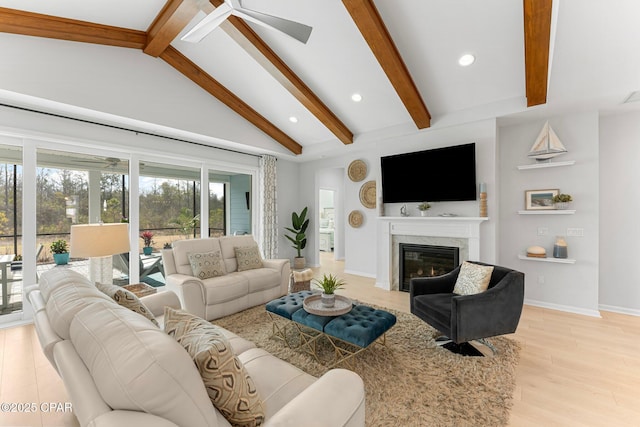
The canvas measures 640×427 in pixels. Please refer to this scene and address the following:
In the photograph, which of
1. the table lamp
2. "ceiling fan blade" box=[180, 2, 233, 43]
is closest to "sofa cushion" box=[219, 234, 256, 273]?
the table lamp

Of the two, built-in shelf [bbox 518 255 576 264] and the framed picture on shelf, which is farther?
the framed picture on shelf

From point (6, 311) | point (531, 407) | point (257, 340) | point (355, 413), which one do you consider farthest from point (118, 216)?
point (531, 407)

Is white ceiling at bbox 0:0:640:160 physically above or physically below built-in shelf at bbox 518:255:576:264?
above

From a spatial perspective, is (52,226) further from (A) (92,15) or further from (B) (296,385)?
(B) (296,385)

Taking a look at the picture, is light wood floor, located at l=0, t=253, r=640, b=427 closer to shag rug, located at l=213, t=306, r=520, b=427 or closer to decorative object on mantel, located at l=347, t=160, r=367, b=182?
shag rug, located at l=213, t=306, r=520, b=427

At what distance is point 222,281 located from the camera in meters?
3.50

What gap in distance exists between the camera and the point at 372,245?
555 cm

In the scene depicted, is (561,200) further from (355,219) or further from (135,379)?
(135,379)

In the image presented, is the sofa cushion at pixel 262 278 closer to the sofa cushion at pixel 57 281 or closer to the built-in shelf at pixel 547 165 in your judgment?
the sofa cushion at pixel 57 281

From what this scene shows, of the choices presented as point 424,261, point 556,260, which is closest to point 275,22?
point 424,261

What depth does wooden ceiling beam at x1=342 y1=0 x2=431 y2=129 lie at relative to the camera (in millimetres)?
2740

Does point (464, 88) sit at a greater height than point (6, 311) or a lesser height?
greater

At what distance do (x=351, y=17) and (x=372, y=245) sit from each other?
3.83 m

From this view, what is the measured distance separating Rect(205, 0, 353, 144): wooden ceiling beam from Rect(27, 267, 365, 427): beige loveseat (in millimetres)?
3165
